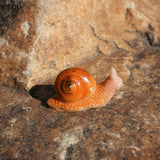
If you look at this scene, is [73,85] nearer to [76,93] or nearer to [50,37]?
[76,93]

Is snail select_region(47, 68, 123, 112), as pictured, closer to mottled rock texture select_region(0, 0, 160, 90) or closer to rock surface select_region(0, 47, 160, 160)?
rock surface select_region(0, 47, 160, 160)

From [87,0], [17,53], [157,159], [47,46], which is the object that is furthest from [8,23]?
[157,159]

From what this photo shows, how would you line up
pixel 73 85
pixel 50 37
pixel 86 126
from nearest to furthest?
pixel 86 126 → pixel 73 85 → pixel 50 37

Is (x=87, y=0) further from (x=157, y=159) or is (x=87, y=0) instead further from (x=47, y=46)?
(x=157, y=159)

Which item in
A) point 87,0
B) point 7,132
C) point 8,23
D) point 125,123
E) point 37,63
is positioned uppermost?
point 87,0

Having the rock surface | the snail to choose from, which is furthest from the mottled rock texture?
the snail

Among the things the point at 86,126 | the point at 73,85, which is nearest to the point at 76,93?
the point at 73,85

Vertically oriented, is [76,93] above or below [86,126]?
above

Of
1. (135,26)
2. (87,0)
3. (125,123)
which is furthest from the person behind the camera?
(135,26)
